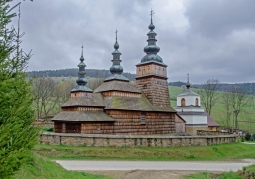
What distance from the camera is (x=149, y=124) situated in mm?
29781

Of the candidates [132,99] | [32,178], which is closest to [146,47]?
[132,99]

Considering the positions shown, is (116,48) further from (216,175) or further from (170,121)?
(216,175)

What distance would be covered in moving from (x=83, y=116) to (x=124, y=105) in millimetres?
5261

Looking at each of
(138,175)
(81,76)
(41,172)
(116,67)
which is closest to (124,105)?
(81,76)

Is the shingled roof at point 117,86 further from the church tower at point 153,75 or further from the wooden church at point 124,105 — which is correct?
the church tower at point 153,75

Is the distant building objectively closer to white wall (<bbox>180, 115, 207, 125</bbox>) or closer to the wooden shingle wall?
white wall (<bbox>180, 115, 207, 125</bbox>)

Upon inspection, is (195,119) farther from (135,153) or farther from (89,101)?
(135,153)

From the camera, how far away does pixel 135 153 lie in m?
19.2

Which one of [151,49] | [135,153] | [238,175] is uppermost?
[151,49]

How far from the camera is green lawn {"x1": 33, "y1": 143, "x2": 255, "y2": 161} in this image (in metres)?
18.2

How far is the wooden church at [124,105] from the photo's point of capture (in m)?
25.3

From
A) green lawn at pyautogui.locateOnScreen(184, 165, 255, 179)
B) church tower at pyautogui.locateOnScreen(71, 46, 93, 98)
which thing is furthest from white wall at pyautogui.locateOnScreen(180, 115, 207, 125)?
green lawn at pyautogui.locateOnScreen(184, 165, 255, 179)

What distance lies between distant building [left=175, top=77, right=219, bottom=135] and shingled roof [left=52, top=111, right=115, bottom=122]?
17.4 metres

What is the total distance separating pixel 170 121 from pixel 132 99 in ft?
22.0
